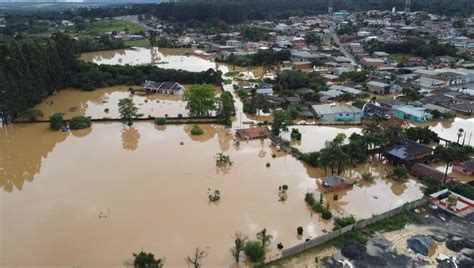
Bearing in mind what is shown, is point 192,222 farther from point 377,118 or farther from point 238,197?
point 377,118

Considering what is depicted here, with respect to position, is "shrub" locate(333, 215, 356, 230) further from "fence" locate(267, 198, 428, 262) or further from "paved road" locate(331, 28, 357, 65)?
"paved road" locate(331, 28, 357, 65)

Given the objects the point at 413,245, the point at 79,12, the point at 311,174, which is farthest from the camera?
the point at 79,12

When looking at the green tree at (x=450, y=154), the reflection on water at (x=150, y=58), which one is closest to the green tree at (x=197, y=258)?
the green tree at (x=450, y=154)

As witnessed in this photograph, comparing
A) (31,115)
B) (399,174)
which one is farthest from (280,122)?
(31,115)

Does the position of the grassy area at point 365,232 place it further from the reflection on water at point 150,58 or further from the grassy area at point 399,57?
the grassy area at point 399,57

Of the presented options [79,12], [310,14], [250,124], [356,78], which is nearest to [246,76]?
[356,78]

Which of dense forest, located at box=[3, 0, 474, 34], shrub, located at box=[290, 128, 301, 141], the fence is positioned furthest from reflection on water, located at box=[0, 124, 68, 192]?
dense forest, located at box=[3, 0, 474, 34]

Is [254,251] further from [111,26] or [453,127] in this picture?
[111,26]
